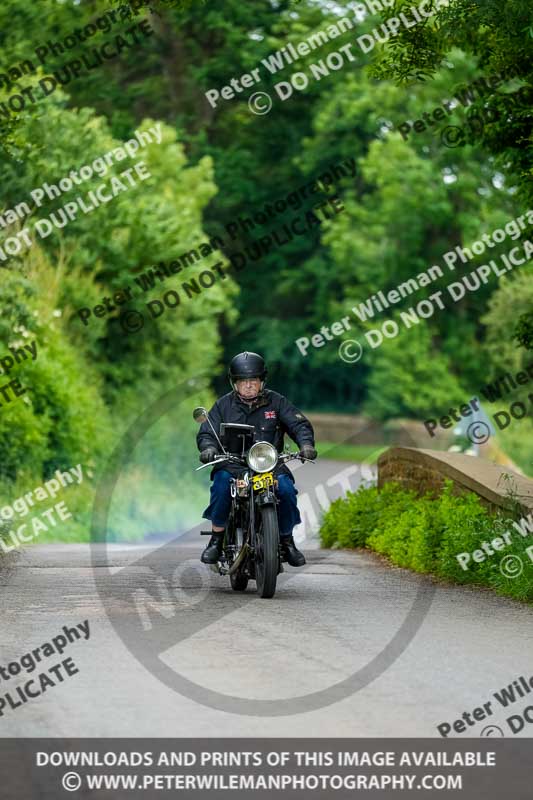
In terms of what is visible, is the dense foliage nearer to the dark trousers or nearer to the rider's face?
the dark trousers

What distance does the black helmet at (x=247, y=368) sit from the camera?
1261cm

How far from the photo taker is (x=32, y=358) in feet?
79.3

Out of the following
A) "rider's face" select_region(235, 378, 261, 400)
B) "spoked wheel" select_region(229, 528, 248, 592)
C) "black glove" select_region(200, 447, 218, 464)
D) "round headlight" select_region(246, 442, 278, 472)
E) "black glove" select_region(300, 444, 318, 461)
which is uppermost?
"rider's face" select_region(235, 378, 261, 400)

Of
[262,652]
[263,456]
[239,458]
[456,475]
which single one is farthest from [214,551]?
[456,475]

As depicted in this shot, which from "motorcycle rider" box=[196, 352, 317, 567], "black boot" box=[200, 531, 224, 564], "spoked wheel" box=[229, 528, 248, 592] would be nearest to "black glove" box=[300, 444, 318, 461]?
"motorcycle rider" box=[196, 352, 317, 567]

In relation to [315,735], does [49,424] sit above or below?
above

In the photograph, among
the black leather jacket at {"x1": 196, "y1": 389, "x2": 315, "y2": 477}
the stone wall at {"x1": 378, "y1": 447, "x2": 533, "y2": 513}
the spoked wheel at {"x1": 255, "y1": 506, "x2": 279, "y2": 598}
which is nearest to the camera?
the spoked wheel at {"x1": 255, "y1": 506, "x2": 279, "y2": 598}

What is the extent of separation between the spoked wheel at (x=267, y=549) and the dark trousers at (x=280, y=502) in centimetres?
42

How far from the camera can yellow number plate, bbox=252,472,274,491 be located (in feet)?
39.4

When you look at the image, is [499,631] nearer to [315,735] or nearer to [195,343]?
[315,735]

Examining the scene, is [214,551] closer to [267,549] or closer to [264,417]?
[267,549]

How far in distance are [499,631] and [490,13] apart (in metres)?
5.47
